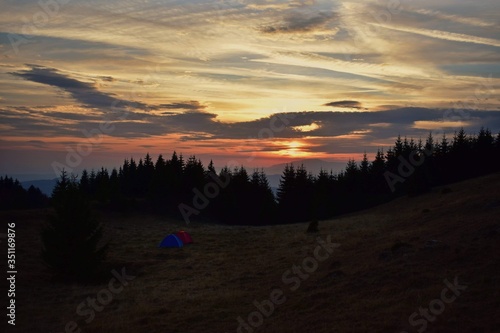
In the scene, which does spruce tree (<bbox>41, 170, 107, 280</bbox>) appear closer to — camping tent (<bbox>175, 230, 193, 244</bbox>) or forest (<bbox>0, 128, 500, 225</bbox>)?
camping tent (<bbox>175, 230, 193, 244</bbox>)

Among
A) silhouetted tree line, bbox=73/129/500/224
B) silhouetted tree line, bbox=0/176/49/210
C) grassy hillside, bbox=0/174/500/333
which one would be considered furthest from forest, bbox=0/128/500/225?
grassy hillside, bbox=0/174/500/333

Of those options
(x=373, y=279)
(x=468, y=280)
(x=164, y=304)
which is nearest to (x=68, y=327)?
(x=164, y=304)

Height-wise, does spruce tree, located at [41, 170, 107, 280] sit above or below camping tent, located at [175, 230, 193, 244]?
above

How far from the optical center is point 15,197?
98938mm

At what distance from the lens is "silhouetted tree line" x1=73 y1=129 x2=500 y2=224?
78500 millimetres

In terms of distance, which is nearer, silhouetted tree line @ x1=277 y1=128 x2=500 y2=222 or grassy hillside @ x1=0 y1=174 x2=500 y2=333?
grassy hillside @ x1=0 y1=174 x2=500 y2=333

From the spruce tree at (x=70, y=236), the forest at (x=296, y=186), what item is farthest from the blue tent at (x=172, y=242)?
the forest at (x=296, y=186)

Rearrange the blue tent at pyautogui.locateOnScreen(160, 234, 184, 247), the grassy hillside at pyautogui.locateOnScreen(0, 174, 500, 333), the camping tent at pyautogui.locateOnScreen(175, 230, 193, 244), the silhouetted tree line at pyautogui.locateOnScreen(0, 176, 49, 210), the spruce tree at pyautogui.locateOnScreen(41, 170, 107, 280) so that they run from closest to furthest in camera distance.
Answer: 1. the grassy hillside at pyautogui.locateOnScreen(0, 174, 500, 333)
2. the spruce tree at pyautogui.locateOnScreen(41, 170, 107, 280)
3. the blue tent at pyautogui.locateOnScreen(160, 234, 184, 247)
4. the camping tent at pyautogui.locateOnScreen(175, 230, 193, 244)
5. the silhouetted tree line at pyautogui.locateOnScreen(0, 176, 49, 210)

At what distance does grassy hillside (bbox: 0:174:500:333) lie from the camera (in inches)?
673

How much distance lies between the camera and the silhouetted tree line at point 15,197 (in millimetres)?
93594

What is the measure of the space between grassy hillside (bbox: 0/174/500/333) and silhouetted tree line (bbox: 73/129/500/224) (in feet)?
133

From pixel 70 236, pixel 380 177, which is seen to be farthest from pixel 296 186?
pixel 70 236

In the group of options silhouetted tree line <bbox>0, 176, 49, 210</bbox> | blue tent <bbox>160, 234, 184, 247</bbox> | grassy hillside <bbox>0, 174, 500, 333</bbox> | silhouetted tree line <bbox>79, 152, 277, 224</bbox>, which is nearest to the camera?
grassy hillside <bbox>0, 174, 500, 333</bbox>

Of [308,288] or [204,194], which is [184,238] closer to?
[308,288]
